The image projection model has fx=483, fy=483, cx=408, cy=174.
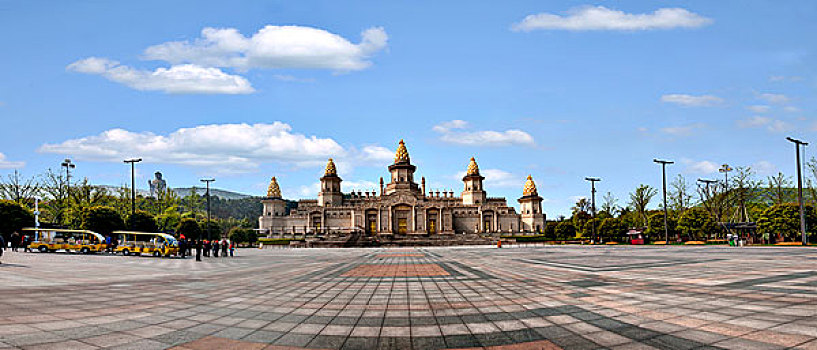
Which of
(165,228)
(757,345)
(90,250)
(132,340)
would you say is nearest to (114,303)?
(132,340)

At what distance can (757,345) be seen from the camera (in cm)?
633

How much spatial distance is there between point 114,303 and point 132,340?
424 centimetres

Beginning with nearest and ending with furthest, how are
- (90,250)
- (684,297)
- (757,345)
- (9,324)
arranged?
(757,345) → (9,324) → (684,297) → (90,250)

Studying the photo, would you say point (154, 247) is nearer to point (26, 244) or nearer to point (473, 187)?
point (26, 244)

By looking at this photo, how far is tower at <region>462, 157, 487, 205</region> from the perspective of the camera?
349 feet

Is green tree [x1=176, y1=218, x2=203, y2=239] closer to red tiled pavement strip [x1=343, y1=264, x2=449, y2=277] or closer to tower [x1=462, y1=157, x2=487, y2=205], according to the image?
red tiled pavement strip [x1=343, y1=264, x2=449, y2=277]

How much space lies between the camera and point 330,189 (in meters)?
104

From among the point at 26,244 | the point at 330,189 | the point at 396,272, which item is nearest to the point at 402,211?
the point at 330,189

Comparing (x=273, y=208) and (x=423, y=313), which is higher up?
(x=273, y=208)

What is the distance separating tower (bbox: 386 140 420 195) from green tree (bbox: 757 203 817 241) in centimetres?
6680

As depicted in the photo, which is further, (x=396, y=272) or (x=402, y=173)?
(x=402, y=173)

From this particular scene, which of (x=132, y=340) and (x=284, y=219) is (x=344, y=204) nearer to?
(x=284, y=219)

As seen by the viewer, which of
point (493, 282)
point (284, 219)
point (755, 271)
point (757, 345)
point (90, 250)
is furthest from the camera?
point (284, 219)

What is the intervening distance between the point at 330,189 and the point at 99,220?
60.1m
